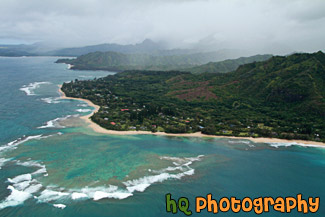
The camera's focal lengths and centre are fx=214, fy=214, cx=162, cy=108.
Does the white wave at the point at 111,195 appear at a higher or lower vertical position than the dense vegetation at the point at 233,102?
lower

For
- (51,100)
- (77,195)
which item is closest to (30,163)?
(77,195)

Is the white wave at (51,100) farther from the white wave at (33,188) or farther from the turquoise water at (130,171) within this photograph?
the white wave at (33,188)

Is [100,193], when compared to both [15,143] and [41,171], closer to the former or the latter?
[41,171]

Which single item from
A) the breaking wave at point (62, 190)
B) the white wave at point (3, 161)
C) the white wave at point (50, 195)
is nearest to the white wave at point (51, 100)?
the white wave at point (3, 161)

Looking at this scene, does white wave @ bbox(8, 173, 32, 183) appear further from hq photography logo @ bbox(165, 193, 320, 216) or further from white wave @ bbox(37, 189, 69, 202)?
hq photography logo @ bbox(165, 193, 320, 216)

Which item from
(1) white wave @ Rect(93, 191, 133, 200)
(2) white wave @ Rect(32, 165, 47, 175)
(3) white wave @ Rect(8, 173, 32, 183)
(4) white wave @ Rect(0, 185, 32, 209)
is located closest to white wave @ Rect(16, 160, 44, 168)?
(2) white wave @ Rect(32, 165, 47, 175)

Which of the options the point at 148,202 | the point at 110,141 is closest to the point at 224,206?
the point at 148,202
